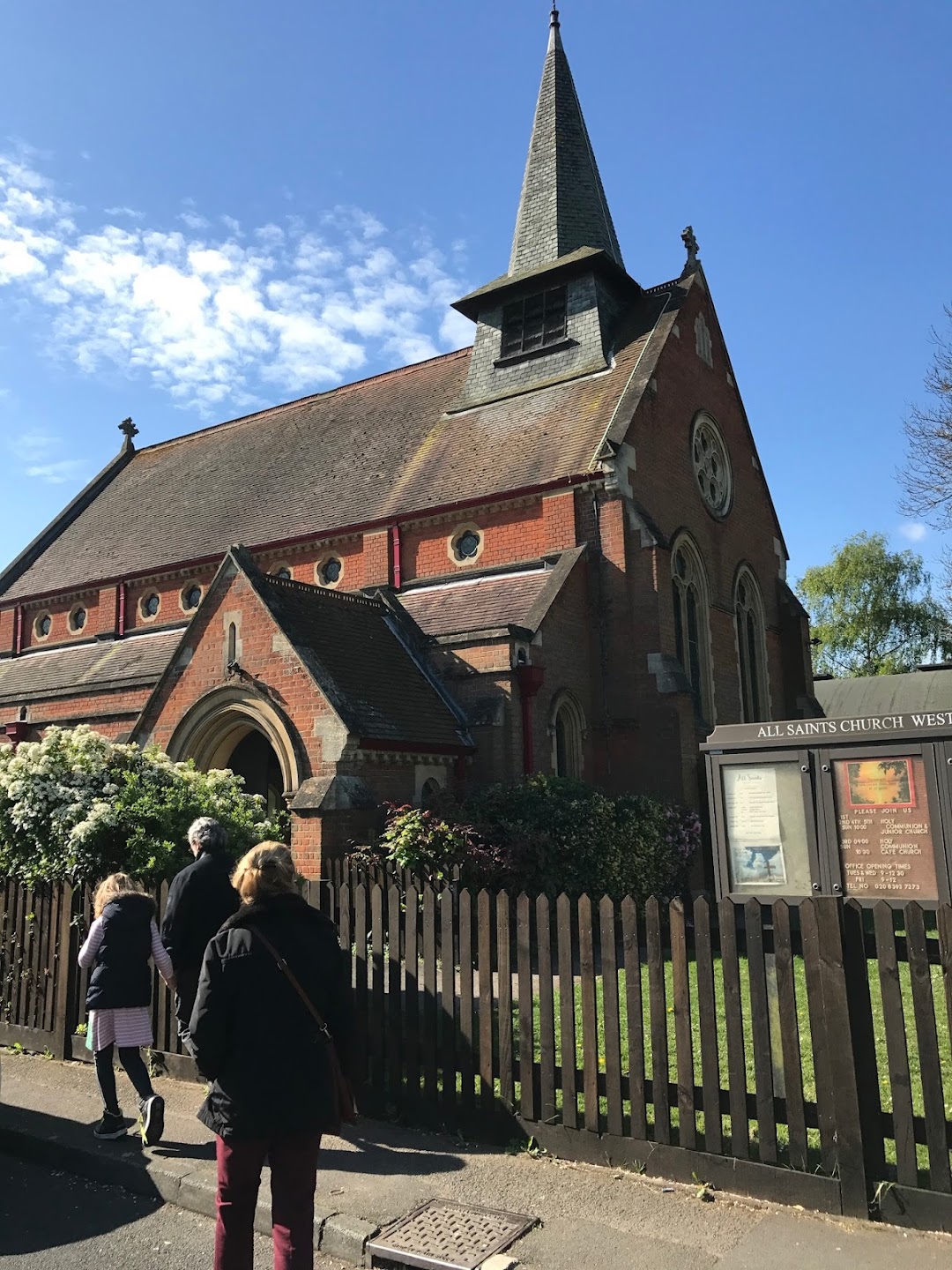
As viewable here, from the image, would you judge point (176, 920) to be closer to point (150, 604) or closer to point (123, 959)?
point (123, 959)

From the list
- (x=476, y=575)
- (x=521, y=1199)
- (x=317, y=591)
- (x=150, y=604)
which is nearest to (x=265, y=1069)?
(x=521, y=1199)

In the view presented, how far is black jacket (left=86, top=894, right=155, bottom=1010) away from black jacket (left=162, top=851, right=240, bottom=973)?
0.17 meters

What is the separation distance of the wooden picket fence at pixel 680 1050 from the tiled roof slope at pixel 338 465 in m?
12.7

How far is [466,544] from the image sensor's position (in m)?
19.1

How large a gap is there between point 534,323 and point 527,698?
10.6 metres

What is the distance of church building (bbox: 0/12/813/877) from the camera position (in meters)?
14.4

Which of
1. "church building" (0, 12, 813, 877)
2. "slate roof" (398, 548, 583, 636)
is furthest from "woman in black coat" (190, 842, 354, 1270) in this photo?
"slate roof" (398, 548, 583, 636)

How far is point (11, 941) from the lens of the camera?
30.0ft

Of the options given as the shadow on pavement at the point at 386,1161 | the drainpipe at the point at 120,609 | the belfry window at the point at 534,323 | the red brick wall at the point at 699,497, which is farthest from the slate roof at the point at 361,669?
the drainpipe at the point at 120,609

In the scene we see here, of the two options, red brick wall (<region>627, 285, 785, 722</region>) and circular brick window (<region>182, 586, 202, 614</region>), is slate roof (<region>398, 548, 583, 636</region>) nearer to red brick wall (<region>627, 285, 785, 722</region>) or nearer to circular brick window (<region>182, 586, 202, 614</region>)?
red brick wall (<region>627, 285, 785, 722</region>)

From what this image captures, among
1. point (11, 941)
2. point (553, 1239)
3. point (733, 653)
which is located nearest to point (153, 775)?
point (11, 941)

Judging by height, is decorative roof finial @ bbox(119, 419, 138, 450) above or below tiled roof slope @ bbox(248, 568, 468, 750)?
above

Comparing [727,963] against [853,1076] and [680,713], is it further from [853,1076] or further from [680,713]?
[680,713]

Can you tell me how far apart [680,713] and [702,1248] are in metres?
12.5
